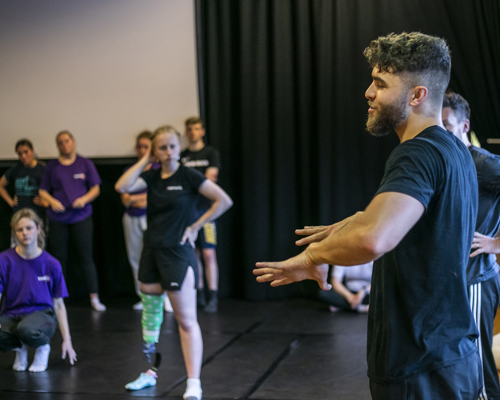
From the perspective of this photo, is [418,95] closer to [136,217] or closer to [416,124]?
[416,124]

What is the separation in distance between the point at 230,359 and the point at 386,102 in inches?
102

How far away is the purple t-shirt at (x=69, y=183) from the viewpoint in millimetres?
5023

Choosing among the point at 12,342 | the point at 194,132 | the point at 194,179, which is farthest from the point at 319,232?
the point at 194,132

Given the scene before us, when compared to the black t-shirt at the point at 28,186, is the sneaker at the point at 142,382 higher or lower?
lower

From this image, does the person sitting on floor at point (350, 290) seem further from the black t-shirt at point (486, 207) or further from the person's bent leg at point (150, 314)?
the black t-shirt at point (486, 207)

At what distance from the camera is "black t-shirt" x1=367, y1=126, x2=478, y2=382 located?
1.21 metres

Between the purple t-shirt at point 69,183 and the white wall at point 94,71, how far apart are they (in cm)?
55

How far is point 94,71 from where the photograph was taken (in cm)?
562

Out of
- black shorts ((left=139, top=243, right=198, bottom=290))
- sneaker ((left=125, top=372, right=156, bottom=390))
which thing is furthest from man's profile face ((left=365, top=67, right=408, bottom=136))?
sneaker ((left=125, top=372, right=156, bottom=390))

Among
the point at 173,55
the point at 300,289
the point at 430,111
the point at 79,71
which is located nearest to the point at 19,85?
the point at 79,71

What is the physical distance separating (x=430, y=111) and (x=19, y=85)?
534 cm

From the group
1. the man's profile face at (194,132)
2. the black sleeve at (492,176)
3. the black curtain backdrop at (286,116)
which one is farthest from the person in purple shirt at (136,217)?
the black sleeve at (492,176)

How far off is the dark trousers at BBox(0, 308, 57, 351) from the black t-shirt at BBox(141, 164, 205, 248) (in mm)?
966

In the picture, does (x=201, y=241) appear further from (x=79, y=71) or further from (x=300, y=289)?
(x=79, y=71)
